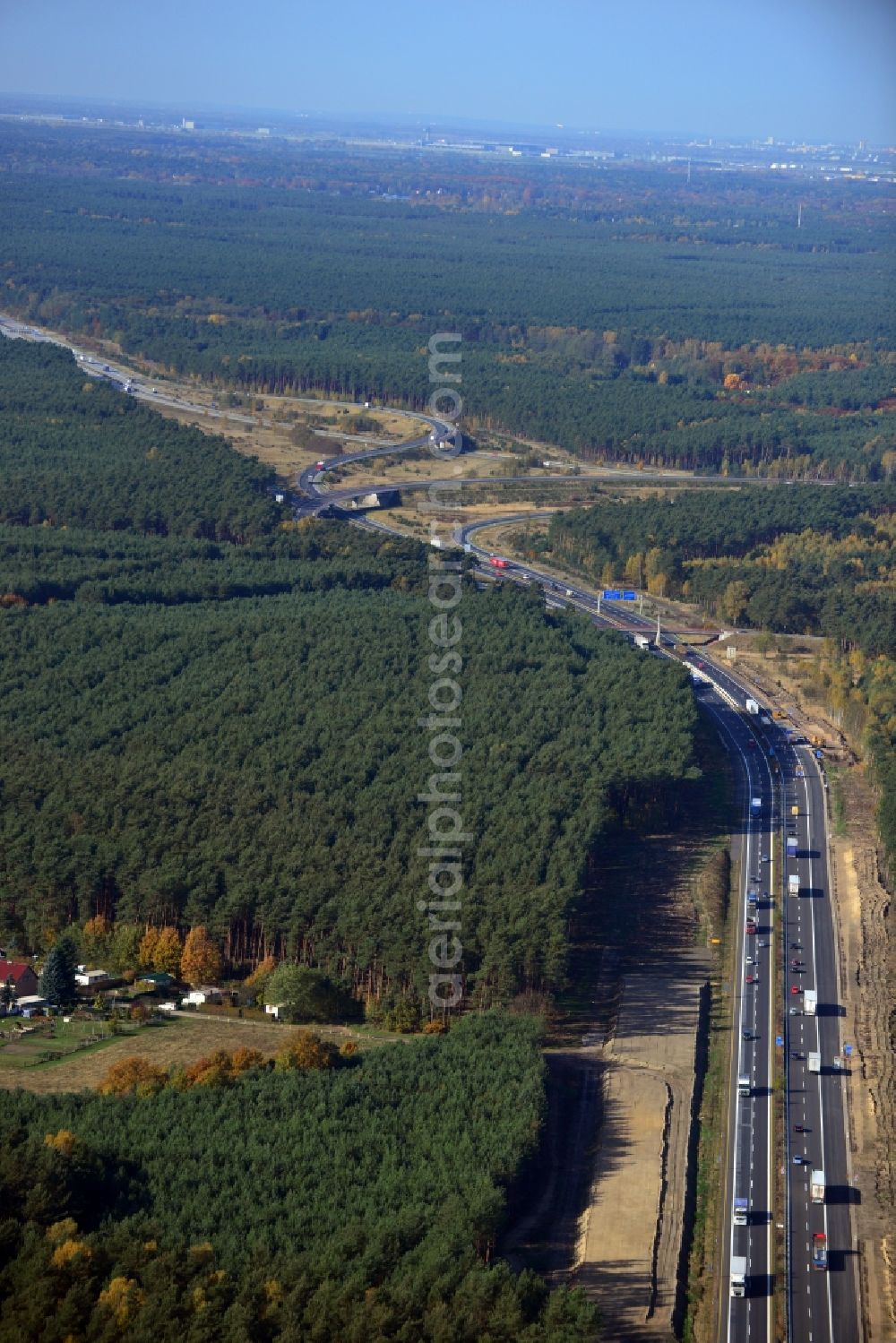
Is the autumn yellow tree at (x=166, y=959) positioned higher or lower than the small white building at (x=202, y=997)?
higher

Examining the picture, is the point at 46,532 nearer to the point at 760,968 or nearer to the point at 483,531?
the point at 483,531

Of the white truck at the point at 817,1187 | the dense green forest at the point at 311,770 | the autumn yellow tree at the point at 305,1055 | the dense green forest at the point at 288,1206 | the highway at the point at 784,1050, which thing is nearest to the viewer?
the dense green forest at the point at 288,1206

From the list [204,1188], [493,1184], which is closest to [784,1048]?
[493,1184]

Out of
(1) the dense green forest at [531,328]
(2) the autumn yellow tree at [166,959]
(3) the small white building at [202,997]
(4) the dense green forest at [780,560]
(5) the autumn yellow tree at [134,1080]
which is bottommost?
(5) the autumn yellow tree at [134,1080]

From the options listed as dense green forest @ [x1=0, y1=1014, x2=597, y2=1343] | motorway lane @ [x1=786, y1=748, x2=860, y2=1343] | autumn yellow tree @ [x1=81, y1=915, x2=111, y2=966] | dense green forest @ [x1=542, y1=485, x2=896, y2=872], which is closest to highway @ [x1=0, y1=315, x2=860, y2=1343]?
motorway lane @ [x1=786, y1=748, x2=860, y2=1343]

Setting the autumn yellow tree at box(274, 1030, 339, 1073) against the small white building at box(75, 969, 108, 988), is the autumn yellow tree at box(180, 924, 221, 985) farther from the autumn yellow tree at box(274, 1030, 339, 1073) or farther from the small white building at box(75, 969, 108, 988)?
the autumn yellow tree at box(274, 1030, 339, 1073)

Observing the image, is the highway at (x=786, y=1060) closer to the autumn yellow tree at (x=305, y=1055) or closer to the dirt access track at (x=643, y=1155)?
the dirt access track at (x=643, y=1155)

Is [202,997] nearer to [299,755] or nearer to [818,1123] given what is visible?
[299,755]

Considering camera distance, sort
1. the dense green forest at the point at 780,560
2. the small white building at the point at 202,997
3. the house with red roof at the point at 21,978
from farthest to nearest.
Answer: the dense green forest at the point at 780,560
the small white building at the point at 202,997
the house with red roof at the point at 21,978

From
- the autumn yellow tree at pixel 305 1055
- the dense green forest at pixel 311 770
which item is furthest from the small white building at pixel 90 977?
the autumn yellow tree at pixel 305 1055
